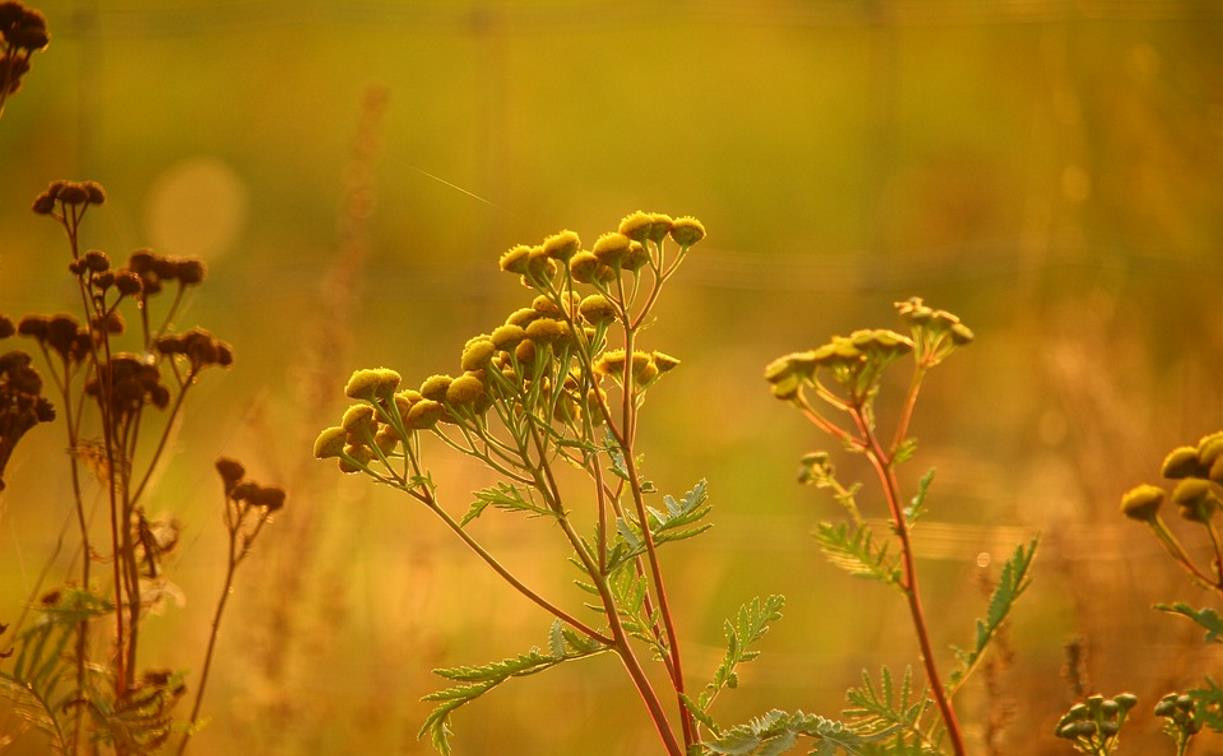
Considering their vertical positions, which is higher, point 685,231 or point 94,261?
point 94,261

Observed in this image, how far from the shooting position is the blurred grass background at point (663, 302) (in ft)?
6.20

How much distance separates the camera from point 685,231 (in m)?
0.74

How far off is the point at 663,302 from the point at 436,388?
2.48 meters

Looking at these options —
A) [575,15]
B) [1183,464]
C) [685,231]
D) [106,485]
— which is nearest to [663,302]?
[575,15]

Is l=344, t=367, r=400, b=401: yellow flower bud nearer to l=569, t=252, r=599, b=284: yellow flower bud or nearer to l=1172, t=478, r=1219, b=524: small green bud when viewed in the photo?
l=569, t=252, r=599, b=284: yellow flower bud

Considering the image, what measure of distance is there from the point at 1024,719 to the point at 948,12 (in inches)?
52.4

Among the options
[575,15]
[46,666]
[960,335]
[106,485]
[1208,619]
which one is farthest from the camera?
[575,15]

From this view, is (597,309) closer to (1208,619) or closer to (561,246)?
(561,246)

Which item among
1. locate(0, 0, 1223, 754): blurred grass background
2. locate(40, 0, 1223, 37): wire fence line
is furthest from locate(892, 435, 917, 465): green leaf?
locate(40, 0, 1223, 37): wire fence line

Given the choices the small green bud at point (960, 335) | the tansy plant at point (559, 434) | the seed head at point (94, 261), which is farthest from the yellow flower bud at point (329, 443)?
the small green bud at point (960, 335)

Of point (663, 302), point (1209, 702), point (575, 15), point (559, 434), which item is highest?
point (575, 15)

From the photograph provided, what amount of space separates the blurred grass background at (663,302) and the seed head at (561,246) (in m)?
0.58

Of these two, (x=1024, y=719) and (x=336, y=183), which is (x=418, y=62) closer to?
(x=336, y=183)

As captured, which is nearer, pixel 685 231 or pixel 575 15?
pixel 685 231
